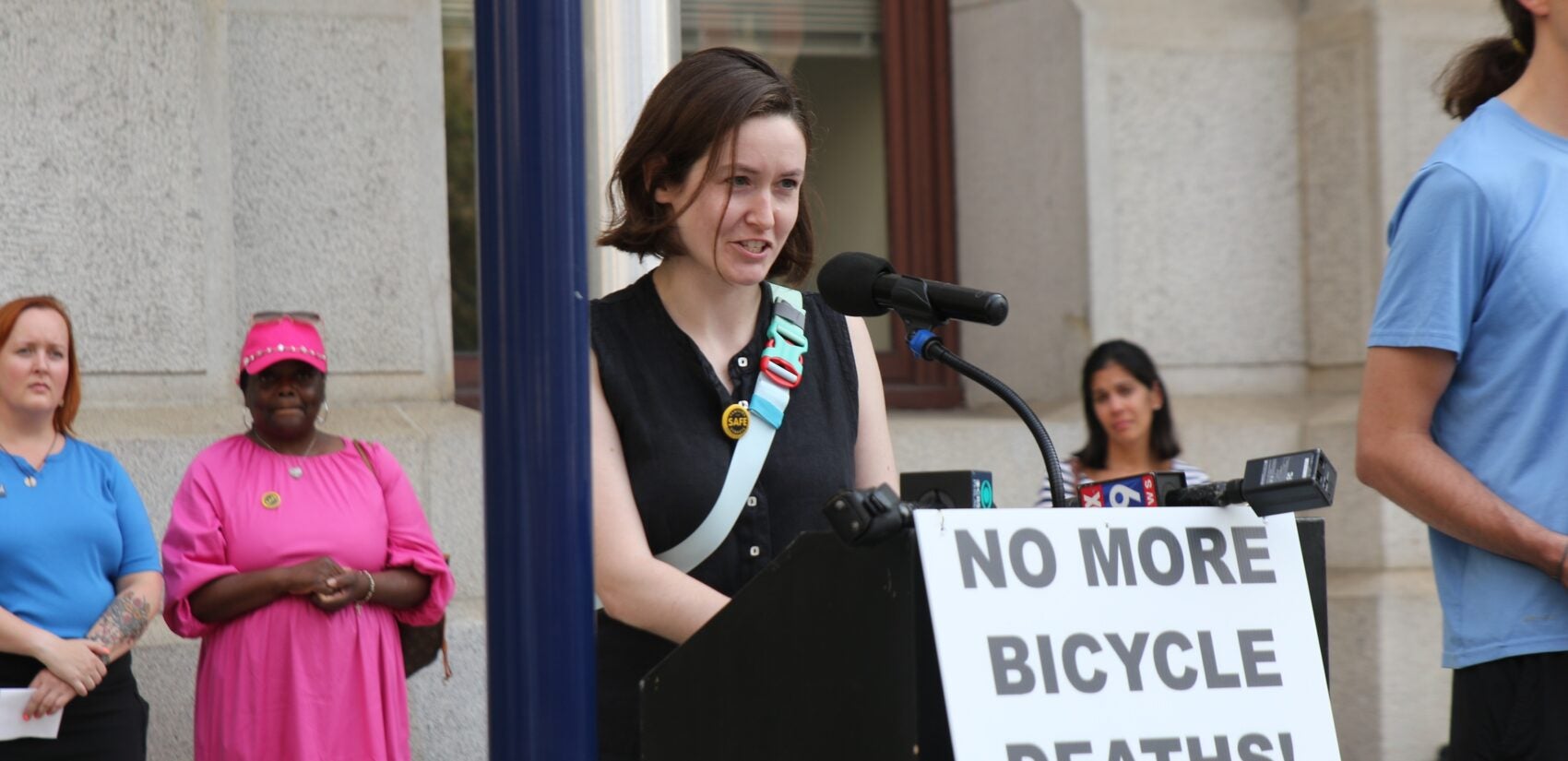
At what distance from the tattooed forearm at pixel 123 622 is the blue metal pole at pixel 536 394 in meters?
3.28

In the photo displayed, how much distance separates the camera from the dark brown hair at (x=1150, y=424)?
652 cm

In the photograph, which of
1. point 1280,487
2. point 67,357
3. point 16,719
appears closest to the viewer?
point 1280,487

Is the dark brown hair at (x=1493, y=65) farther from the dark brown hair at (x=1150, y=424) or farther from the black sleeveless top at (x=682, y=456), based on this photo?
the dark brown hair at (x=1150, y=424)

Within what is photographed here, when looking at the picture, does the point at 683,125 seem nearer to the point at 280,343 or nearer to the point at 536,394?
the point at 536,394

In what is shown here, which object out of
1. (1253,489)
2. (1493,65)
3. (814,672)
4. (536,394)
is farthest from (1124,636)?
(1493,65)

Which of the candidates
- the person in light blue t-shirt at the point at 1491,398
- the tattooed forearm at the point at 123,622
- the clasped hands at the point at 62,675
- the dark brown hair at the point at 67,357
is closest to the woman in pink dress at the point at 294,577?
the tattooed forearm at the point at 123,622

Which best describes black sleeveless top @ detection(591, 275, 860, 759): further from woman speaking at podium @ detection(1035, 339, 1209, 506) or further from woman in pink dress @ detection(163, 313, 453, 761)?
woman speaking at podium @ detection(1035, 339, 1209, 506)

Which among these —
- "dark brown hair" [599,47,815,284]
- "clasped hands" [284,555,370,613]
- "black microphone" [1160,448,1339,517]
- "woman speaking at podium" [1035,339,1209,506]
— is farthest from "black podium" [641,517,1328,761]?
"woman speaking at podium" [1035,339,1209,506]

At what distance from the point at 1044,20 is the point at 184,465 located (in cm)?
392

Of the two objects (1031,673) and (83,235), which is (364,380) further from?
(1031,673)

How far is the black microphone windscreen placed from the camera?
2666 mm

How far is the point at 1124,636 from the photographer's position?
7.59 feet

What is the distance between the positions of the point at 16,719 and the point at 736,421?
3027mm

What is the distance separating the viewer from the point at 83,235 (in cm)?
632
